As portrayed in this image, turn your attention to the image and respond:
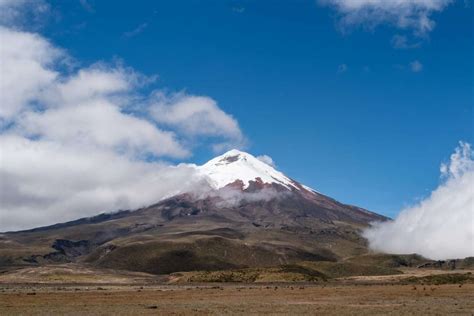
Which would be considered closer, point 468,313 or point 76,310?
point 468,313

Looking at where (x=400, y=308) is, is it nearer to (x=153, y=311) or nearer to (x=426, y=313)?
(x=426, y=313)

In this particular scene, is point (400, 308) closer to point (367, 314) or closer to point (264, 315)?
point (367, 314)

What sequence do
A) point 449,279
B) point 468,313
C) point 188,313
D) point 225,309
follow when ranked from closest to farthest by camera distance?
1. point 468,313
2. point 188,313
3. point 225,309
4. point 449,279

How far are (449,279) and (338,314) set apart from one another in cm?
12187

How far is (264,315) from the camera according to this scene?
5078 centimetres

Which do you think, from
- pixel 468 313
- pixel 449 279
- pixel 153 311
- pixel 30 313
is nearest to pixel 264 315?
pixel 153 311

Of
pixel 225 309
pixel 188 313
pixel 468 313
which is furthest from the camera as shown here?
pixel 225 309

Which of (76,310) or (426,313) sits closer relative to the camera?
(426,313)

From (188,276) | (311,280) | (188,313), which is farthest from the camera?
(188,276)

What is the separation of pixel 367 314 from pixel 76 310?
98.5 ft

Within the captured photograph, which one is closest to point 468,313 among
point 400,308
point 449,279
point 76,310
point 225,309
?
point 400,308

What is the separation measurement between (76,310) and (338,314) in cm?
2746

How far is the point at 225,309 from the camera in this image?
57.8 meters

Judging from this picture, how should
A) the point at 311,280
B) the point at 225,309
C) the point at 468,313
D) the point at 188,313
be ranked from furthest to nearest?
the point at 311,280
the point at 225,309
the point at 188,313
the point at 468,313
